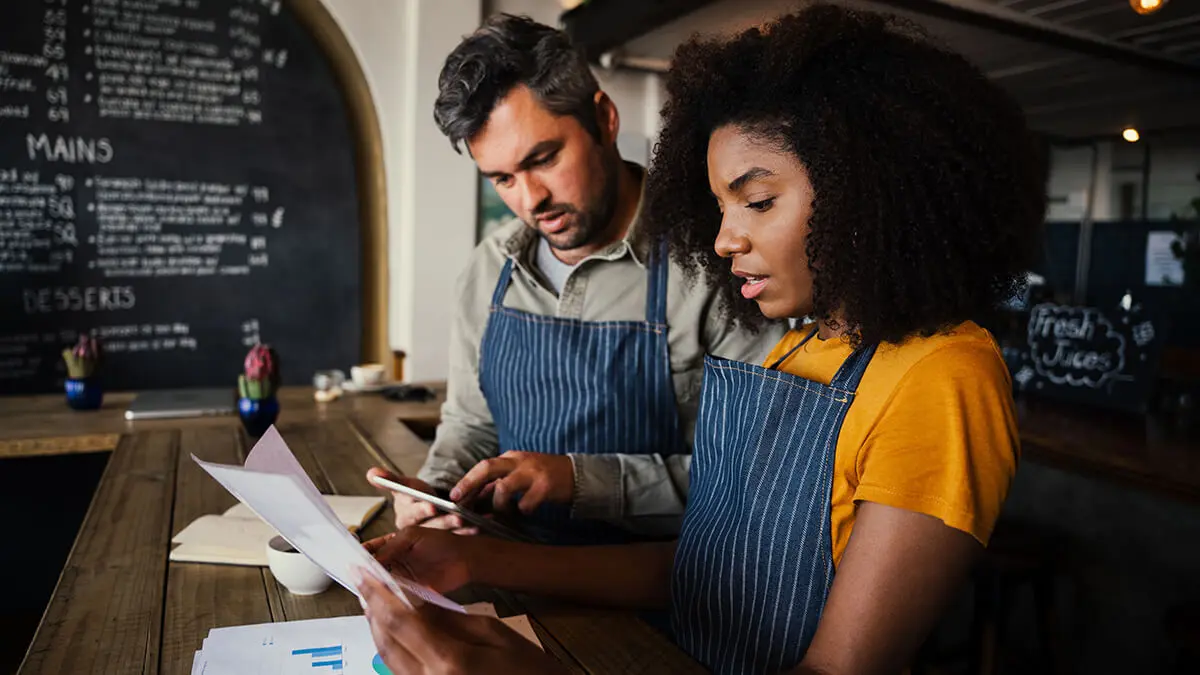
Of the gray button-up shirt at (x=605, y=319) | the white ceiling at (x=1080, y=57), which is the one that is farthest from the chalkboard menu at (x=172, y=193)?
the gray button-up shirt at (x=605, y=319)

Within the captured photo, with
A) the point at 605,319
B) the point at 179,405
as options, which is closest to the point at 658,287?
the point at 605,319

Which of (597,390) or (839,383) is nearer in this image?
(839,383)

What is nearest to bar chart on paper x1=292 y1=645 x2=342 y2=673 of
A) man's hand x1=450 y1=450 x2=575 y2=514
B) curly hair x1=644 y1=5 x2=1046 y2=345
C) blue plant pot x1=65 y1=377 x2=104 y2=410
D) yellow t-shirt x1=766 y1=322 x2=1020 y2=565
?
man's hand x1=450 y1=450 x2=575 y2=514

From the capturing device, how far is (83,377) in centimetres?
245

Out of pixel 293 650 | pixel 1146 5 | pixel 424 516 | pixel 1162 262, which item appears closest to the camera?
pixel 293 650

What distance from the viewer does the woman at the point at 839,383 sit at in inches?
33.9

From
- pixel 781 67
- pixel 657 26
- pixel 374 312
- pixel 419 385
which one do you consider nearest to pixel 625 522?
pixel 781 67

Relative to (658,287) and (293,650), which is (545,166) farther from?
(293,650)

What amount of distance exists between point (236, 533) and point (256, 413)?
80 cm

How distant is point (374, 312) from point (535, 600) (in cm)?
303

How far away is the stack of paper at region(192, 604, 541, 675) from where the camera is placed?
3.08 ft

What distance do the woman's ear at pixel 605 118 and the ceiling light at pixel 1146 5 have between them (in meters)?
1.71

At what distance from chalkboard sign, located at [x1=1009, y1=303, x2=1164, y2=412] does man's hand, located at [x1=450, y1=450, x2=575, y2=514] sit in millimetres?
2058

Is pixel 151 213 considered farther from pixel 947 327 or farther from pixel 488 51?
pixel 947 327
